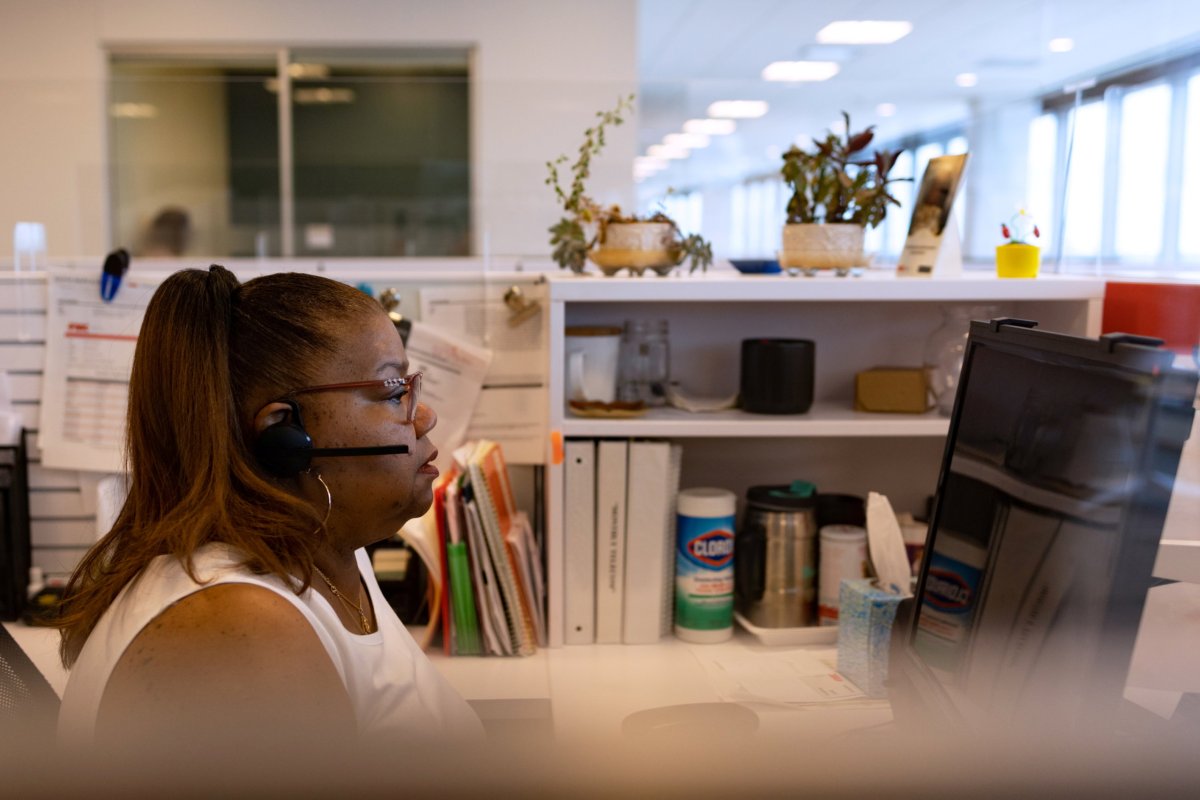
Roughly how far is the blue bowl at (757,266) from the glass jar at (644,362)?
0.20m

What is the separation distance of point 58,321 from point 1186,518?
1.80 m

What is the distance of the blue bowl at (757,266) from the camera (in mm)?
2016

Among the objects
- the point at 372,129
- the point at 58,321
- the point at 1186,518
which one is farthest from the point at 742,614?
the point at 372,129

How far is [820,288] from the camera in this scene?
1.76 meters

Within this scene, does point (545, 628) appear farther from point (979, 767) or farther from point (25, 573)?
point (979, 767)

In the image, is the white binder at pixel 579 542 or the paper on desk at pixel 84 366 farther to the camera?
the paper on desk at pixel 84 366

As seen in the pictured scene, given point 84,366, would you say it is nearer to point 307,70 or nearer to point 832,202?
point 832,202

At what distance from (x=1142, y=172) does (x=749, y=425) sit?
1107 mm

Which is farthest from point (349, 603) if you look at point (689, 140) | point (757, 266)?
point (689, 140)

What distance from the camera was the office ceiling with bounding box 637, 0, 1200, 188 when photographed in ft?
9.64

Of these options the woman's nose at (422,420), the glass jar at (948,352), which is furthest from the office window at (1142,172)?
the woman's nose at (422,420)

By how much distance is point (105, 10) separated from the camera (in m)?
4.90

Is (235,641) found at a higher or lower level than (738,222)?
lower

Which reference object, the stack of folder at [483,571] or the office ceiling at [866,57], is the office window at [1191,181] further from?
the stack of folder at [483,571]
